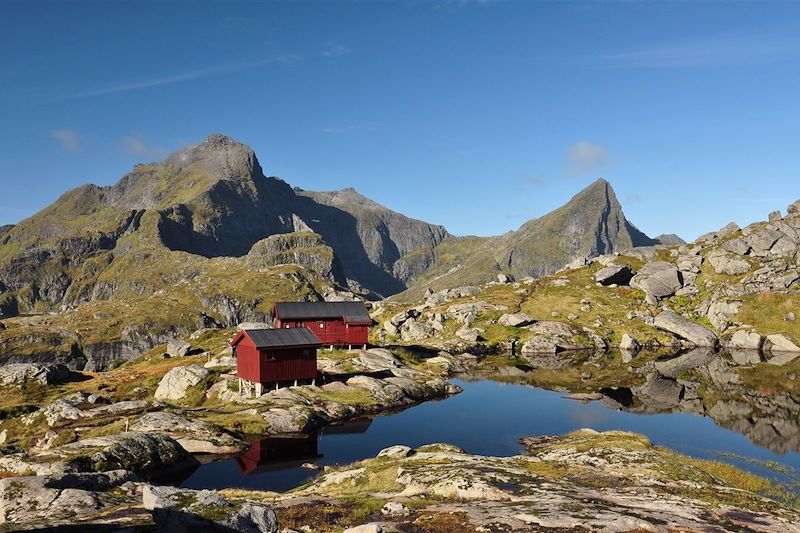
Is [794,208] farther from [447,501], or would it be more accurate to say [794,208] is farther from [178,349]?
[447,501]

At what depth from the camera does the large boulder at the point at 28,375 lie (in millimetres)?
92875

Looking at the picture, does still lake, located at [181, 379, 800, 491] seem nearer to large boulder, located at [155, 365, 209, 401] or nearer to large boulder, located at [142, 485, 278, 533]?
large boulder, located at [142, 485, 278, 533]

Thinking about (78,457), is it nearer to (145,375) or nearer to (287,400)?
(287,400)

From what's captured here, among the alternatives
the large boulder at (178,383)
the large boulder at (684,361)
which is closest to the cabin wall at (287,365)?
the large boulder at (178,383)

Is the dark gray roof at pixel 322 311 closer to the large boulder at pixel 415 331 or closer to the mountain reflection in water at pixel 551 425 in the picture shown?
the mountain reflection in water at pixel 551 425

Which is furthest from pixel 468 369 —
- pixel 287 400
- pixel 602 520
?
pixel 602 520

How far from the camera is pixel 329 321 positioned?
111438 millimetres

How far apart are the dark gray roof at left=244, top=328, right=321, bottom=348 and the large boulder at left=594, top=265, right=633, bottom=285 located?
128340mm

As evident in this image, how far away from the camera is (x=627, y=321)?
15038 centimetres

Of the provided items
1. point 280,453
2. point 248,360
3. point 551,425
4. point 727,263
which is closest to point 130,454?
point 280,453

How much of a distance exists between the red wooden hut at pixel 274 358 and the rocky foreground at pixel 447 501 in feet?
116

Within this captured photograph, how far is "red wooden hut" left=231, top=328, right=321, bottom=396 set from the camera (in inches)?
2906

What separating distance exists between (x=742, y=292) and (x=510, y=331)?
66.9 meters

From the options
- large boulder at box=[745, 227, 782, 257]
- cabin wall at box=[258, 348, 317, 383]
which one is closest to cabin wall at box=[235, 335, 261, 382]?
cabin wall at box=[258, 348, 317, 383]
